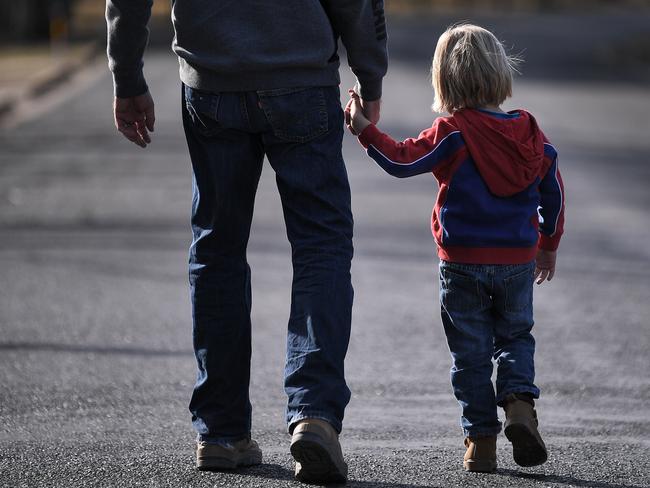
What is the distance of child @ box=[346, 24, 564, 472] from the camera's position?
3.93 metres

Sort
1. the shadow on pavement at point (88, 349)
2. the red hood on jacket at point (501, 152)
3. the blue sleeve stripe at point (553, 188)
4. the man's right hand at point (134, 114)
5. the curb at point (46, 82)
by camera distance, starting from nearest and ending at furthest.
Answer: the red hood on jacket at point (501, 152)
the blue sleeve stripe at point (553, 188)
the man's right hand at point (134, 114)
the shadow on pavement at point (88, 349)
the curb at point (46, 82)

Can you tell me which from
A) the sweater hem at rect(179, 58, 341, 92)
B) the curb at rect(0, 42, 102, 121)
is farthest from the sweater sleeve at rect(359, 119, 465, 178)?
the curb at rect(0, 42, 102, 121)

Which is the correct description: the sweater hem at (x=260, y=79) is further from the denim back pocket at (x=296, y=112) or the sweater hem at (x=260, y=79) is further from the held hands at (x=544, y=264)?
the held hands at (x=544, y=264)

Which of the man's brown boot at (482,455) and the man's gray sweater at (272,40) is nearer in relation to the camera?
the man's gray sweater at (272,40)

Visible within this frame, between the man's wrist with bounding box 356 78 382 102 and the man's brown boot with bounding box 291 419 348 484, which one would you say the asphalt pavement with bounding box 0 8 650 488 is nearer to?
the man's brown boot with bounding box 291 419 348 484

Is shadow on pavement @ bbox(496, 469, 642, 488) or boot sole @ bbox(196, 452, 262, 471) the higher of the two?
shadow on pavement @ bbox(496, 469, 642, 488)

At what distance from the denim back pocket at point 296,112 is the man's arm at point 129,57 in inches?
18.6

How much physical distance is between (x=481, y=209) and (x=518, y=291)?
A: 28 cm

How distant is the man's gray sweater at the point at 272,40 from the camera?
3.79 metres

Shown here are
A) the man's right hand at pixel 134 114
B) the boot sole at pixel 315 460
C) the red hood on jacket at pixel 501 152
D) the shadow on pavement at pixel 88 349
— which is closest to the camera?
the boot sole at pixel 315 460

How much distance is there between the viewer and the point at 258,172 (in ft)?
13.1

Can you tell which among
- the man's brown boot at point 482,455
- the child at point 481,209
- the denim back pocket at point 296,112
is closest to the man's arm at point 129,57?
the denim back pocket at point 296,112

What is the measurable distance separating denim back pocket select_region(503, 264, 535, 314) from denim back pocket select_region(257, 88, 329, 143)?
0.73 m

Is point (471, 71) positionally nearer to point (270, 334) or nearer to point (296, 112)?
point (296, 112)
